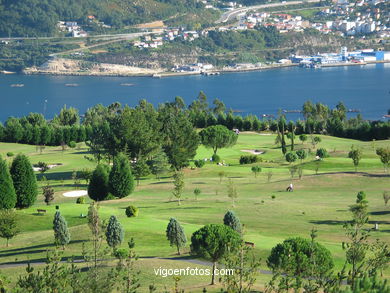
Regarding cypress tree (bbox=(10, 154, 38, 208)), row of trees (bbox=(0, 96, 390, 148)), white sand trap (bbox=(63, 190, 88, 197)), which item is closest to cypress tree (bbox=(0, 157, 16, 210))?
cypress tree (bbox=(10, 154, 38, 208))

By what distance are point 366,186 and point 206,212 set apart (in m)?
13.7

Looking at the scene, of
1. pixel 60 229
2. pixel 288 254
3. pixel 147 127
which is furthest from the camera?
pixel 147 127

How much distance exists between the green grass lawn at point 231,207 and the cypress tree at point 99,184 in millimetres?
1659

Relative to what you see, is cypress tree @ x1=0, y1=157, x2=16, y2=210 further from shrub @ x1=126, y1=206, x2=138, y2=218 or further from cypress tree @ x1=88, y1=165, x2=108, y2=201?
shrub @ x1=126, y1=206, x2=138, y2=218

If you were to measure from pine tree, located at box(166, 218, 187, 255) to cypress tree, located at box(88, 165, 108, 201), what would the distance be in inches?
840

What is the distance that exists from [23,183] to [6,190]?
98.9 inches

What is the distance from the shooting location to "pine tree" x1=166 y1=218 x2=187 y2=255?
34.6m

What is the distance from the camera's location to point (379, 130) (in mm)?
100500

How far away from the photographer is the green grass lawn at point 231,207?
123 feet

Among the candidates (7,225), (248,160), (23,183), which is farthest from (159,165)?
(7,225)

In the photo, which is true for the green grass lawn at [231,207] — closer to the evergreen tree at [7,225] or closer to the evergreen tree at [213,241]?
the evergreen tree at [7,225]

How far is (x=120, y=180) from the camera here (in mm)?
55188

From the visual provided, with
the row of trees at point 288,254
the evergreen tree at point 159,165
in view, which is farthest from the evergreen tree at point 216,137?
the row of trees at point 288,254

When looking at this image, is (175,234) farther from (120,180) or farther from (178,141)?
(178,141)
